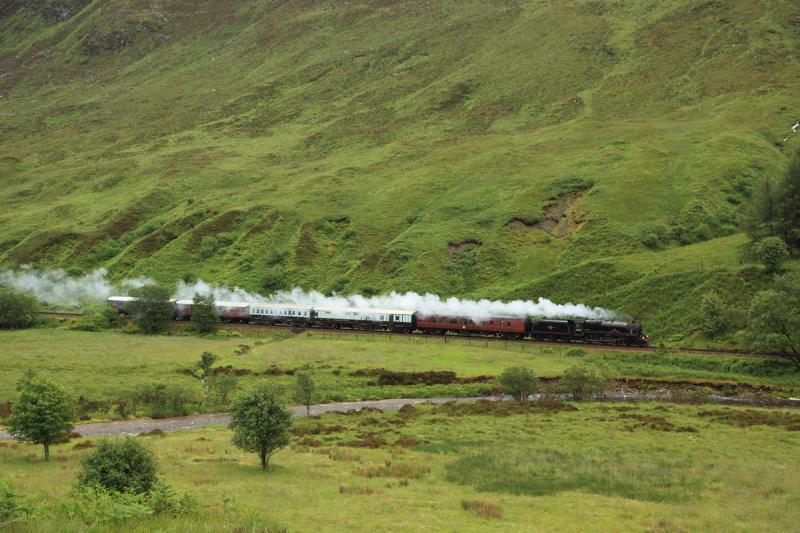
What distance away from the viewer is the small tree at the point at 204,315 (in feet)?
327

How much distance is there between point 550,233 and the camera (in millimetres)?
122438

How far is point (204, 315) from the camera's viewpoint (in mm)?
99562

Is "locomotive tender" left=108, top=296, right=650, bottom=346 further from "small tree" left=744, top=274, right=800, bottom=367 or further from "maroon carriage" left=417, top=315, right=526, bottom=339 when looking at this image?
"small tree" left=744, top=274, right=800, bottom=367

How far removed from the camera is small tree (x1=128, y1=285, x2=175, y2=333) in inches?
3971

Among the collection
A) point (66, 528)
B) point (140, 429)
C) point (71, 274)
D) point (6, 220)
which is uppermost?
point (6, 220)

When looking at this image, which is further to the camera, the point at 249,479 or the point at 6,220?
the point at 6,220

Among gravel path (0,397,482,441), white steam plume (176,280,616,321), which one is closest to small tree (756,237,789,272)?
white steam plume (176,280,616,321)

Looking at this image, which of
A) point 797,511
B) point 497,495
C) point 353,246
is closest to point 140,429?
point 497,495

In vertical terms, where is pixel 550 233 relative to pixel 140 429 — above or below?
above

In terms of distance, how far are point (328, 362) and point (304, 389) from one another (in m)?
18.4

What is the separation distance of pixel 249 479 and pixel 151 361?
4738 cm

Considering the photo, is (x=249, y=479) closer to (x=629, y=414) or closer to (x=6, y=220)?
(x=629, y=414)

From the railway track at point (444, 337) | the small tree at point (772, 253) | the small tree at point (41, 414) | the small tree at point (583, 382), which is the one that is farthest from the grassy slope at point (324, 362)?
the small tree at point (41, 414)

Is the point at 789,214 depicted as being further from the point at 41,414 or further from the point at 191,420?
the point at 41,414
